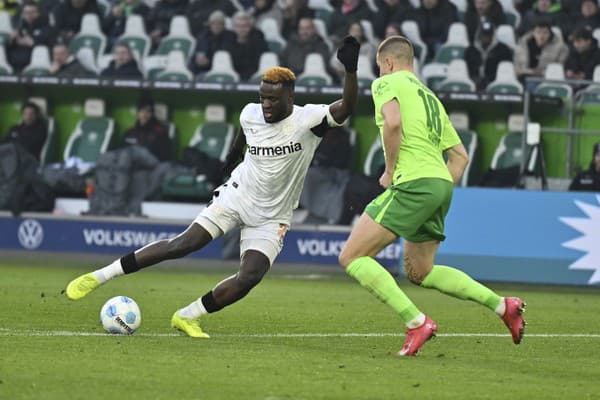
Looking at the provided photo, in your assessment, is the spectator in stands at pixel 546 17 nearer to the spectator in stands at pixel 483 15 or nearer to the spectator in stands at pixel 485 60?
the spectator in stands at pixel 483 15

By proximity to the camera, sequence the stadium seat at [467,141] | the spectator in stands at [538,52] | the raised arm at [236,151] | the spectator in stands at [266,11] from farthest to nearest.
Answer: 1. the spectator in stands at [266,11]
2. the stadium seat at [467,141]
3. the spectator in stands at [538,52]
4. the raised arm at [236,151]

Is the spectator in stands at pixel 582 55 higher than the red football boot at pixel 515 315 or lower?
higher

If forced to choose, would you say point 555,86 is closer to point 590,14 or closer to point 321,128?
point 590,14

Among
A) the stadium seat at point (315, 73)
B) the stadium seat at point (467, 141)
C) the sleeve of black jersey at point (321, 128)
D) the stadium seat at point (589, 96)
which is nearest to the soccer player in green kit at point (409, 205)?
the sleeve of black jersey at point (321, 128)

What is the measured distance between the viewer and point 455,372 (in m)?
8.20

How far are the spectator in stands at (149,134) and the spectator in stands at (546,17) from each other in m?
5.78

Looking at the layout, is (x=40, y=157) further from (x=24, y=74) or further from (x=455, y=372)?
(x=455, y=372)

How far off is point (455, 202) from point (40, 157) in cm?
795

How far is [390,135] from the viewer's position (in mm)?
8750

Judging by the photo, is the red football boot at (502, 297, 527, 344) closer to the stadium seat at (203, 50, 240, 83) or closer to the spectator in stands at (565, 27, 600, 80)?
the spectator in stands at (565, 27, 600, 80)

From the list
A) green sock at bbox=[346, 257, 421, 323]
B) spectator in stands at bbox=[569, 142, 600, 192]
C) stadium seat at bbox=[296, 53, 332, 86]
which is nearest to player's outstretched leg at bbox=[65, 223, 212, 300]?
green sock at bbox=[346, 257, 421, 323]

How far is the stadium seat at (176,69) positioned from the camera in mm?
21547

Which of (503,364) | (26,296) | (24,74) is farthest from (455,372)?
(24,74)

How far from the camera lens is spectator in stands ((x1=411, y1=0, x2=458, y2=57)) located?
21.6 meters
